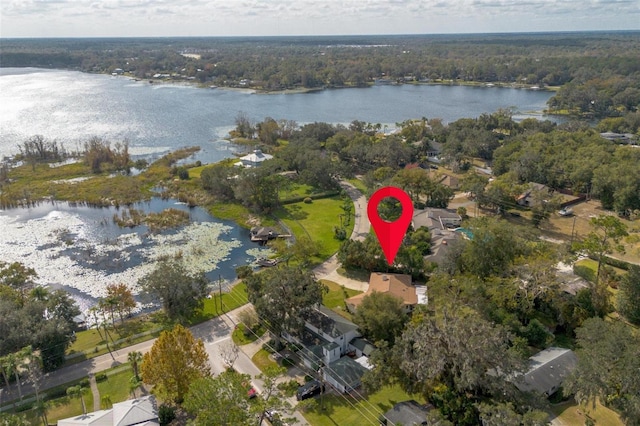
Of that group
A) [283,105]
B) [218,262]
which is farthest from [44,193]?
[283,105]

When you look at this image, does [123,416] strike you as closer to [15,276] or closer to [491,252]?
[15,276]

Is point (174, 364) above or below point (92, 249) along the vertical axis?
above

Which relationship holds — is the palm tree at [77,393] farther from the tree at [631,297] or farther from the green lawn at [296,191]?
the green lawn at [296,191]

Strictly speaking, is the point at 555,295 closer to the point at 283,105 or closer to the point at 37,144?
the point at 37,144

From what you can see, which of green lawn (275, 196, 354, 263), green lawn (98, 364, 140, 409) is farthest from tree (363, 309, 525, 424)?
green lawn (275, 196, 354, 263)

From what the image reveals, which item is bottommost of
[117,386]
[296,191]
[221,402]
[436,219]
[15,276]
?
[117,386]

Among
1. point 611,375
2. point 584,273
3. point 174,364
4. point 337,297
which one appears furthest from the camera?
point 584,273

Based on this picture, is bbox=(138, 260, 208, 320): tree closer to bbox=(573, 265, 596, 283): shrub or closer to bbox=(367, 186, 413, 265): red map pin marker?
bbox=(367, 186, 413, 265): red map pin marker

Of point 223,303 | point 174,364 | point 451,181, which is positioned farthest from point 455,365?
point 451,181
